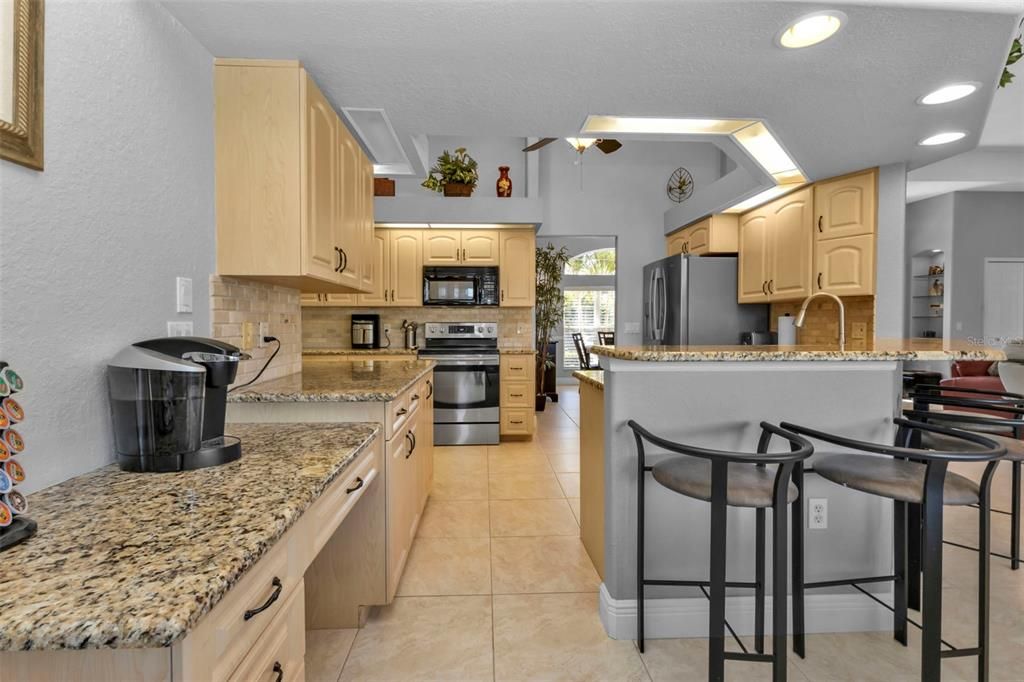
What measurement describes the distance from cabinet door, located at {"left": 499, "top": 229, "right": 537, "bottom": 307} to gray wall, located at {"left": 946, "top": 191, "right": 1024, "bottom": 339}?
5.47 metres

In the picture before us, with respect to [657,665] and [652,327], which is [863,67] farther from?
[652,327]

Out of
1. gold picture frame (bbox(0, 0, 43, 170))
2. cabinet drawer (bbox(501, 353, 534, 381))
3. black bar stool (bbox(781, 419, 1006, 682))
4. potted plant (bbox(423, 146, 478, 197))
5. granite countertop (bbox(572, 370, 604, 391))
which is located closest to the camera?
gold picture frame (bbox(0, 0, 43, 170))

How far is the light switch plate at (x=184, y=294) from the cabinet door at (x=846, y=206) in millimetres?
3692

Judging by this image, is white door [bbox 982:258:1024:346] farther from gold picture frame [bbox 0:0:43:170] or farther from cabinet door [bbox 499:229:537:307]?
gold picture frame [bbox 0:0:43:170]

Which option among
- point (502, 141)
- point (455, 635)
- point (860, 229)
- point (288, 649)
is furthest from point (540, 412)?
point (288, 649)

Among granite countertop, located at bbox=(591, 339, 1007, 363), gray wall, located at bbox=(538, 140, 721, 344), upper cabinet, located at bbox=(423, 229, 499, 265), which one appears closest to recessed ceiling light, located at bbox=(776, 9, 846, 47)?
granite countertop, located at bbox=(591, 339, 1007, 363)

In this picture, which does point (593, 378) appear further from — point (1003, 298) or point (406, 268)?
point (1003, 298)

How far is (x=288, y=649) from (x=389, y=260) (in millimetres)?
4135

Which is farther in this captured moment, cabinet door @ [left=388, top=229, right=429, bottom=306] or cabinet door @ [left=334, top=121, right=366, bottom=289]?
cabinet door @ [left=388, top=229, right=429, bottom=306]

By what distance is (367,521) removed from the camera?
6.15 ft

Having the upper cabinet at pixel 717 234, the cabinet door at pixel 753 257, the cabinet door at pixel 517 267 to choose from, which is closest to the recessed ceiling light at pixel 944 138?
the cabinet door at pixel 753 257

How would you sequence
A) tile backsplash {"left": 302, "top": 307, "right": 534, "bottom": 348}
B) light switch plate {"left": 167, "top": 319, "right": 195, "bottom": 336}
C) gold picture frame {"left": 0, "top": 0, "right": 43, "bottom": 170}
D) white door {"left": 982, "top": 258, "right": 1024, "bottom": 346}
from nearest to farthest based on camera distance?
1. gold picture frame {"left": 0, "top": 0, "right": 43, "bottom": 170}
2. light switch plate {"left": 167, "top": 319, "right": 195, "bottom": 336}
3. tile backsplash {"left": 302, "top": 307, "right": 534, "bottom": 348}
4. white door {"left": 982, "top": 258, "right": 1024, "bottom": 346}

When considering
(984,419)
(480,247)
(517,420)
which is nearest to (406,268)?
(480,247)

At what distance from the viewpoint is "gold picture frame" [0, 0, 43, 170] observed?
0.98 m
